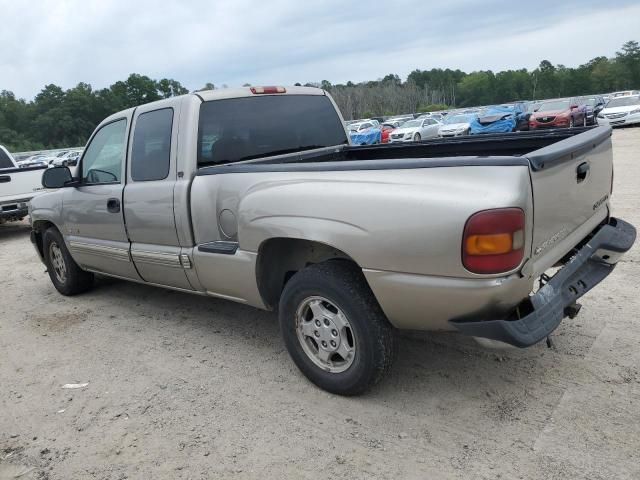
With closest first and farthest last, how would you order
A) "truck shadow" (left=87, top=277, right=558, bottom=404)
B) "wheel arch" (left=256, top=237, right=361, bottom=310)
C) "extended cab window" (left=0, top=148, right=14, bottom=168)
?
"truck shadow" (left=87, top=277, right=558, bottom=404) → "wheel arch" (left=256, top=237, right=361, bottom=310) → "extended cab window" (left=0, top=148, right=14, bottom=168)

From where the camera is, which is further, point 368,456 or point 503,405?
point 503,405

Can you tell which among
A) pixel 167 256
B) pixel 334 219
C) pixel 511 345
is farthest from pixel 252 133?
pixel 511 345

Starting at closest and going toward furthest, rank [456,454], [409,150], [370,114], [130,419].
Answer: [456,454]
[130,419]
[409,150]
[370,114]

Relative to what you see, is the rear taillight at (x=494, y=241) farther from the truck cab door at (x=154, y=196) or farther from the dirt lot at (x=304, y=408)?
the truck cab door at (x=154, y=196)

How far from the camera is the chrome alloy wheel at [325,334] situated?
10.1ft

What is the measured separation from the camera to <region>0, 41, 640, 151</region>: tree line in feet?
295

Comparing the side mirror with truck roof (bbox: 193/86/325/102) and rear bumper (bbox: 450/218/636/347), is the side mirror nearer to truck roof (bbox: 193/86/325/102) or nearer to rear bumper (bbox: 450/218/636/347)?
truck roof (bbox: 193/86/325/102)

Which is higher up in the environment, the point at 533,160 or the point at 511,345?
the point at 533,160

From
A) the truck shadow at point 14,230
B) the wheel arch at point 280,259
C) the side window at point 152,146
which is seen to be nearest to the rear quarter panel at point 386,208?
the wheel arch at point 280,259

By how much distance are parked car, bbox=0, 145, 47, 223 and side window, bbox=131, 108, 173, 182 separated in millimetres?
7117

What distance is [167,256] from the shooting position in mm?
4051

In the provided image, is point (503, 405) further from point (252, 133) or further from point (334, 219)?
point (252, 133)

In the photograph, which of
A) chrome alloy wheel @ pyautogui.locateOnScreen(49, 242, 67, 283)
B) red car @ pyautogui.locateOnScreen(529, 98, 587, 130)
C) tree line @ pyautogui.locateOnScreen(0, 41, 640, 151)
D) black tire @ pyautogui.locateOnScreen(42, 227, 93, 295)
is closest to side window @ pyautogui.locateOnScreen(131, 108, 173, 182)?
black tire @ pyautogui.locateOnScreen(42, 227, 93, 295)

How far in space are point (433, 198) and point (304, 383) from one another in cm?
161
